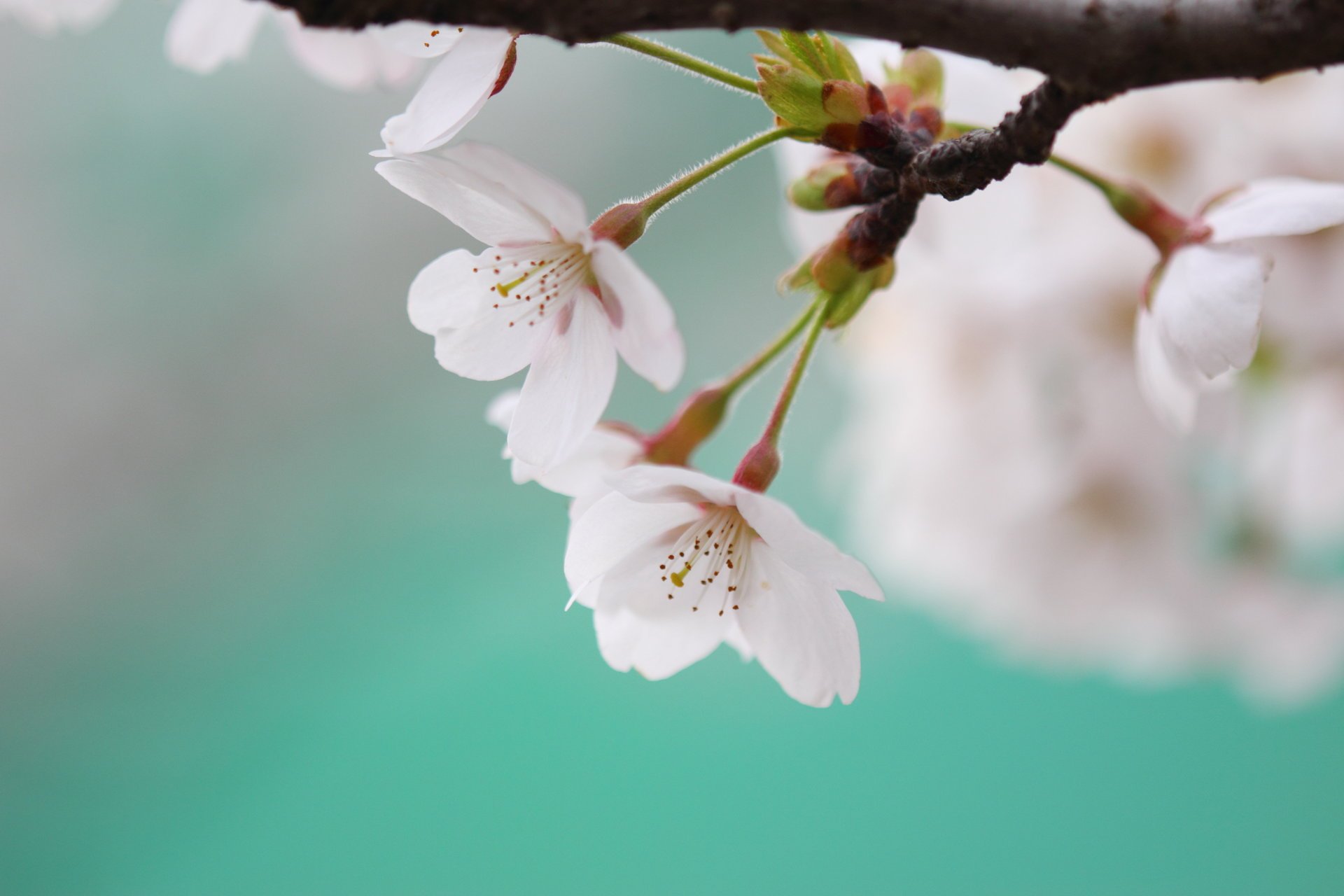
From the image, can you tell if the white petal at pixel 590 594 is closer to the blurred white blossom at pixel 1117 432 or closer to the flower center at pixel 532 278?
the flower center at pixel 532 278

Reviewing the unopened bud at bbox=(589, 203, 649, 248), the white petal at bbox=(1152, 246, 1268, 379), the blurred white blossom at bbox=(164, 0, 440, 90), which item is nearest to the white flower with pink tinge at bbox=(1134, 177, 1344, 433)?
the white petal at bbox=(1152, 246, 1268, 379)

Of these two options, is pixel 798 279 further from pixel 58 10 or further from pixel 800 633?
pixel 58 10

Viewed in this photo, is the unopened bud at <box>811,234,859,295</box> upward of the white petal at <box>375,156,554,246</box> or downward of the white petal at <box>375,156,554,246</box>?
upward

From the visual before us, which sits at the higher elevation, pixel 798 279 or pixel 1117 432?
pixel 1117 432

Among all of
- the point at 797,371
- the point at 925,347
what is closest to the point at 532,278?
the point at 797,371

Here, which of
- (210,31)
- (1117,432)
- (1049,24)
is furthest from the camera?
(1117,432)

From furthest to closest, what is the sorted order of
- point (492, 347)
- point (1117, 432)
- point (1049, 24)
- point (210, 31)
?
point (1117, 432) → point (210, 31) → point (492, 347) → point (1049, 24)

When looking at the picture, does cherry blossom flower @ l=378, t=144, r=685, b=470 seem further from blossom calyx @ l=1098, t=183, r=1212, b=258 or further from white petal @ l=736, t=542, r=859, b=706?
blossom calyx @ l=1098, t=183, r=1212, b=258
